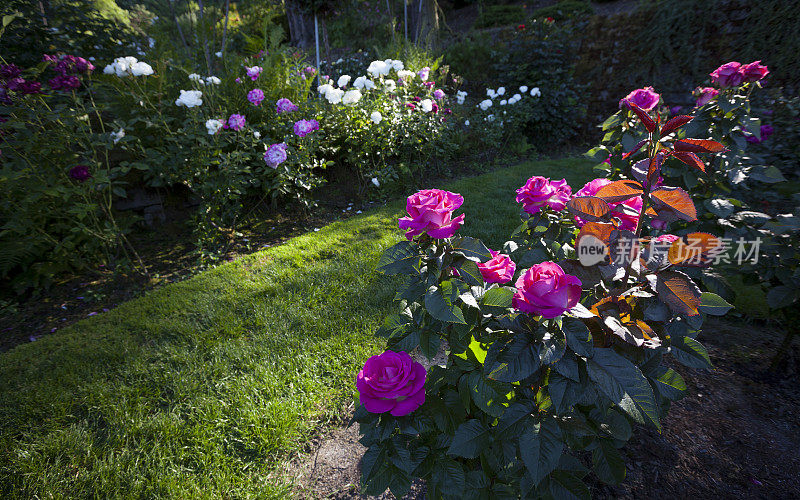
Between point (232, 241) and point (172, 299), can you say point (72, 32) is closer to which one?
point (232, 241)

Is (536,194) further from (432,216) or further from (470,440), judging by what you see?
(470,440)

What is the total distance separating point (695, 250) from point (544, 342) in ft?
1.29

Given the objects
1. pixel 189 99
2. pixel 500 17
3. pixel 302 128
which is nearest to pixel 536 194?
pixel 302 128

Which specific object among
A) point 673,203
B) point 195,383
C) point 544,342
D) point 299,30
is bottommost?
point 195,383

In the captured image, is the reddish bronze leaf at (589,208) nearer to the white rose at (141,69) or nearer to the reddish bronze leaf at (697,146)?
the reddish bronze leaf at (697,146)

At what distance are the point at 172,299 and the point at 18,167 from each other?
133 centimetres

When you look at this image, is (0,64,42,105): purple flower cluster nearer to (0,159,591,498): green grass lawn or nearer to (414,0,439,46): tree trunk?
(0,159,591,498): green grass lawn

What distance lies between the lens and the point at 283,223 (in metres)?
3.84

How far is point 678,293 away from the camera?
80cm

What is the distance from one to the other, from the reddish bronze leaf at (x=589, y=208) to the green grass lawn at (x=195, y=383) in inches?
57.1

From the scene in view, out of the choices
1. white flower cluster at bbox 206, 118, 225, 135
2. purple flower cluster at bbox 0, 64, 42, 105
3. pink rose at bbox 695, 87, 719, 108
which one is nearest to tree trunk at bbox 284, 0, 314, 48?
white flower cluster at bbox 206, 118, 225, 135

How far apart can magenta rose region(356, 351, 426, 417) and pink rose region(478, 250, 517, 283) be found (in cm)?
31

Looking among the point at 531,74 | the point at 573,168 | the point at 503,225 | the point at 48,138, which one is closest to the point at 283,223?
the point at 48,138

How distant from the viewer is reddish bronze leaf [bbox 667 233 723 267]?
2.62 ft
